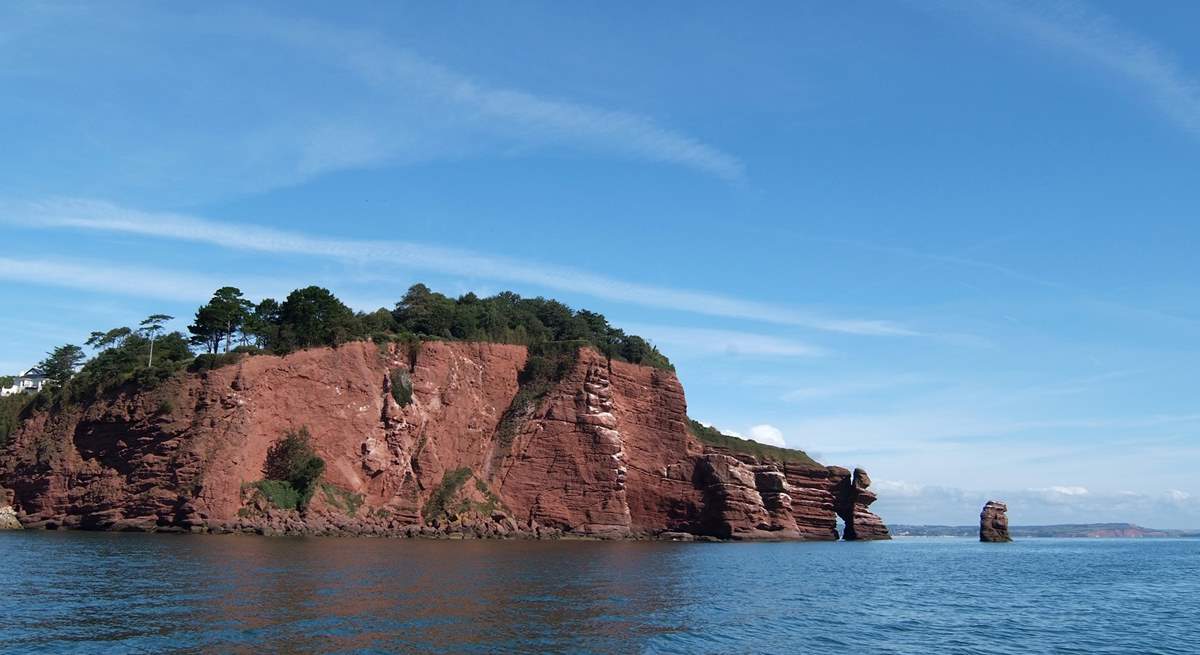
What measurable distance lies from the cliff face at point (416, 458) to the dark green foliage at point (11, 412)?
1.62m

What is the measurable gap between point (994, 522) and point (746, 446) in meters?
49.6

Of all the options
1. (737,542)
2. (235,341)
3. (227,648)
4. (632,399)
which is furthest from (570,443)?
(227,648)

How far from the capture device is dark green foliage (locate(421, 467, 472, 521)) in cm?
7444

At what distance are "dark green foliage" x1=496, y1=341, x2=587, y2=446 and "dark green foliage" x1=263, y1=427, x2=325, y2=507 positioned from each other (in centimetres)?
1807

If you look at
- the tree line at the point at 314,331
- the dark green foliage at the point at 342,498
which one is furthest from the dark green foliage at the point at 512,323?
the dark green foliage at the point at 342,498

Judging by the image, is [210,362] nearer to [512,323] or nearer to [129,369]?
[129,369]

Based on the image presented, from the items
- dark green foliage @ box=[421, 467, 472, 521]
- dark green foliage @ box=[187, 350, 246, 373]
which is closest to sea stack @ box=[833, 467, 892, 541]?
dark green foliage @ box=[421, 467, 472, 521]

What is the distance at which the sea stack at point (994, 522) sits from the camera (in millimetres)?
124312

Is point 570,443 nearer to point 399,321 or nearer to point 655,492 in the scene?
point 655,492

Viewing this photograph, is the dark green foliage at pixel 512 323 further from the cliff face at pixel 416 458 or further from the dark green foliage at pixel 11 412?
the dark green foliage at pixel 11 412

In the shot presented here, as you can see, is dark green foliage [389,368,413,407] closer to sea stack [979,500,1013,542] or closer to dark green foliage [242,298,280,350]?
dark green foliage [242,298,280,350]

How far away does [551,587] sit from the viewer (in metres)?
35.5

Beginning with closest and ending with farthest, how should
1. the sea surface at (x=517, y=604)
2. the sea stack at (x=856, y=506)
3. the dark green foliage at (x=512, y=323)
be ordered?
the sea surface at (x=517, y=604) → the dark green foliage at (x=512, y=323) → the sea stack at (x=856, y=506)

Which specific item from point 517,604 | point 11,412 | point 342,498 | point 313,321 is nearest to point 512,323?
point 313,321
